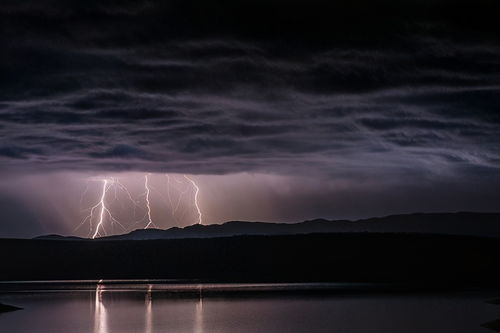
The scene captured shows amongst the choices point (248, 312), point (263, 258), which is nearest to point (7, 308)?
point (248, 312)

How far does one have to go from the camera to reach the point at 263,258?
138m

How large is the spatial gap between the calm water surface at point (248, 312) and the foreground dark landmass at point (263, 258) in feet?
140

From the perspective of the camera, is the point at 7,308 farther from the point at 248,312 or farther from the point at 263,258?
the point at 263,258

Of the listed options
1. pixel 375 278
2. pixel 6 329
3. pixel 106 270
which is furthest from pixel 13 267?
pixel 6 329

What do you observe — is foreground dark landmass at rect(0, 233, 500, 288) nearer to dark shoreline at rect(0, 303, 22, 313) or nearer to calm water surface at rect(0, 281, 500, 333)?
calm water surface at rect(0, 281, 500, 333)

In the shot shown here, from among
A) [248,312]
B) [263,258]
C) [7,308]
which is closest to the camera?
[248,312]

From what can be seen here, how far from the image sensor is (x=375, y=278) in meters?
128

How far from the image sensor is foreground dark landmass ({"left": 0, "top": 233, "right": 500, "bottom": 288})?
132 metres

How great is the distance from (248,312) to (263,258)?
71.2 meters

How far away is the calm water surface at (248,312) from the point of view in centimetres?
5503

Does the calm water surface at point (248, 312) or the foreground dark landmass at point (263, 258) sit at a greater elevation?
the foreground dark landmass at point (263, 258)

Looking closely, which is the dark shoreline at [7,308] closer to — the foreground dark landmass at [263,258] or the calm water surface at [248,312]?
the calm water surface at [248,312]

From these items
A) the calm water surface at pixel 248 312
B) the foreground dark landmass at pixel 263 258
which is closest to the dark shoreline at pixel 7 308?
the calm water surface at pixel 248 312

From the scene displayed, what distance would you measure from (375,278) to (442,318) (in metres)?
68.4
